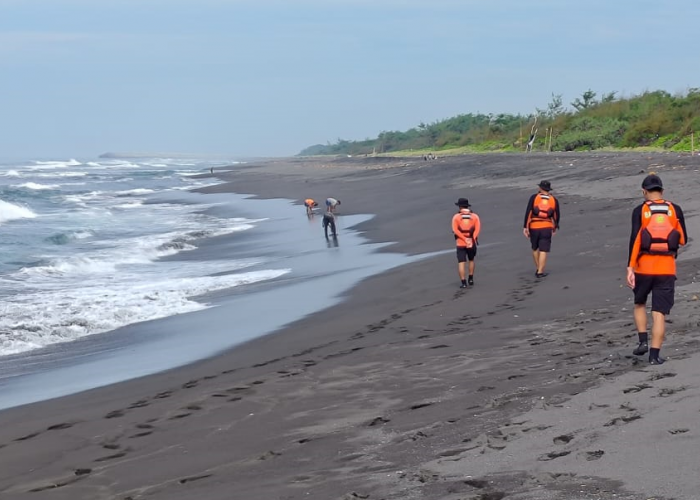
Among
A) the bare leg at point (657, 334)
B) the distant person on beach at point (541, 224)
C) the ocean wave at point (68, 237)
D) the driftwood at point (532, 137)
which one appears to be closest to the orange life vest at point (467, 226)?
the distant person on beach at point (541, 224)

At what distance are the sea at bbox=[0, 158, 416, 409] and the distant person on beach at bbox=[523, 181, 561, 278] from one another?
2989mm

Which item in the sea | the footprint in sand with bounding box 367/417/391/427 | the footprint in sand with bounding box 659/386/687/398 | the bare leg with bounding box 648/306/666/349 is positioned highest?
the bare leg with bounding box 648/306/666/349

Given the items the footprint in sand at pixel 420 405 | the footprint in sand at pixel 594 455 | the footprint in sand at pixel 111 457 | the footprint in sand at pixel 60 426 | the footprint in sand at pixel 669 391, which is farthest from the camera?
the footprint in sand at pixel 60 426

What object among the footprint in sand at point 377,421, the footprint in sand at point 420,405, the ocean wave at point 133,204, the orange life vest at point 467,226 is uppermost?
the orange life vest at point 467,226

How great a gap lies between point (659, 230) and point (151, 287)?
420 inches

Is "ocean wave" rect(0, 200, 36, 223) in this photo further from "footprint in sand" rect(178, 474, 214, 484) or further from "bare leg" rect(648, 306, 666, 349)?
"bare leg" rect(648, 306, 666, 349)

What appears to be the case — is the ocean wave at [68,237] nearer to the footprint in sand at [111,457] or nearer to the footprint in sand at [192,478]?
the footprint in sand at [111,457]

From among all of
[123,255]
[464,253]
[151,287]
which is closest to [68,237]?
[123,255]

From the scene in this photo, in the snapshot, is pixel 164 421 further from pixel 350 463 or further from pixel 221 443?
pixel 350 463

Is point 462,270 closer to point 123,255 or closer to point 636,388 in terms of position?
point 636,388

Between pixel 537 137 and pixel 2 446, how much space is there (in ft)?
186

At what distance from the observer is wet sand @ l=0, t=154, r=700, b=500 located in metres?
5.13

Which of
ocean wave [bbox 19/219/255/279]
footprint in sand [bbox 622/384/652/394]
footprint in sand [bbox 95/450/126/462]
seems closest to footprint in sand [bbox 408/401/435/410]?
footprint in sand [bbox 622/384/652/394]

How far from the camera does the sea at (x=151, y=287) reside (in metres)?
10.6
